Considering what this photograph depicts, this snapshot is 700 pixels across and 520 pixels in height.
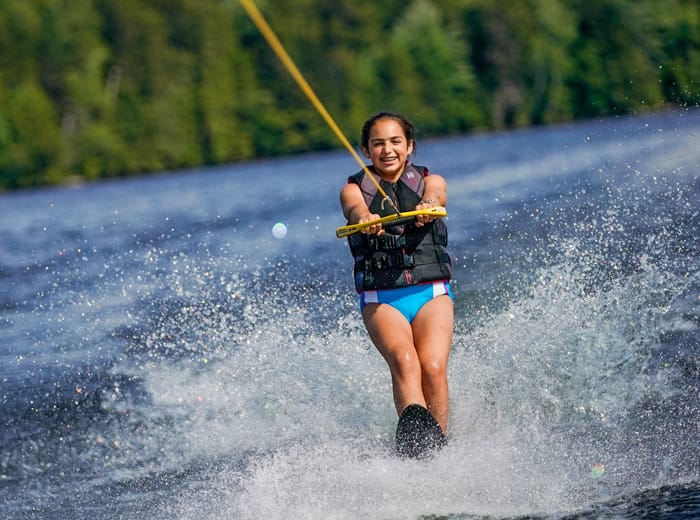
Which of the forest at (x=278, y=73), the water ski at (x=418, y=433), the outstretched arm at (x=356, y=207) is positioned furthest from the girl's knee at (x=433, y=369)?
the forest at (x=278, y=73)

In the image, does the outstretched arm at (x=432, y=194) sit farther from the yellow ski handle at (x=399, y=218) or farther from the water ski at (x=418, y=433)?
the water ski at (x=418, y=433)

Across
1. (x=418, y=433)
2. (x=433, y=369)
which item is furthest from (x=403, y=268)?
(x=418, y=433)

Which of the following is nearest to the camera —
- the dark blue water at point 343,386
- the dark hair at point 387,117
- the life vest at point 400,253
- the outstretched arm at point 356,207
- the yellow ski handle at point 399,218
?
the dark blue water at point 343,386

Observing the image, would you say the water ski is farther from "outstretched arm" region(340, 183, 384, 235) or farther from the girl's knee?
"outstretched arm" region(340, 183, 384, 235)

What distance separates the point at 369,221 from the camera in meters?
5.46

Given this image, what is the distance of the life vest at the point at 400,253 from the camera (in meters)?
5.74

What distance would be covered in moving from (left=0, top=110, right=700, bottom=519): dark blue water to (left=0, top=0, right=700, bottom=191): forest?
37.9 m

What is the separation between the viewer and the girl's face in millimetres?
5840

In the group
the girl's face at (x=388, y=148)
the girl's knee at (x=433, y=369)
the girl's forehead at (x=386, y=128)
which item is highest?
the girl's forehead at (x=386, y=128)

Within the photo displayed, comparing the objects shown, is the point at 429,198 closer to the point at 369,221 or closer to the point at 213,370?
the point at 369,221

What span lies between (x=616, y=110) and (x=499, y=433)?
146 ft

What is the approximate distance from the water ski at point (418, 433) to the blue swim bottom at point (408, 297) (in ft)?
2.03

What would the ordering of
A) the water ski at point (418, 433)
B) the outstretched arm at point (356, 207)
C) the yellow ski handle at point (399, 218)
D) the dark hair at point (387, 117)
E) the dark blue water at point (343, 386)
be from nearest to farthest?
the dark blue water at point (343, 386) < the water ski at point (418, 433) < the yellow ski handle at point (399, 218) < the outstretched arm at point (356, 207) < the dark hair at point (387, 117)

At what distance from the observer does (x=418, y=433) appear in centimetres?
527
